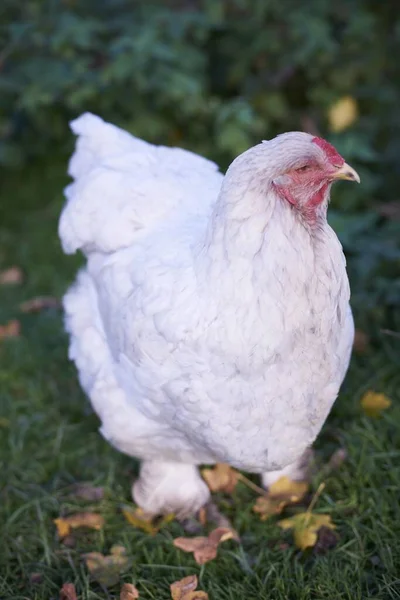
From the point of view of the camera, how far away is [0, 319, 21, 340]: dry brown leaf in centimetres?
372

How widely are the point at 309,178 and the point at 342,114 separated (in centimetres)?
255

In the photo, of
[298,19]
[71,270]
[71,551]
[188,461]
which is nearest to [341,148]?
[298,19]

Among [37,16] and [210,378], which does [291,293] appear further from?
[37,16]

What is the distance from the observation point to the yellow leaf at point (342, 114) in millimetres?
4293

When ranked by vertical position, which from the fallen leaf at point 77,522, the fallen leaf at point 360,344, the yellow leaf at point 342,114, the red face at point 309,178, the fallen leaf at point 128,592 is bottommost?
the fallen leaf at point 77,522

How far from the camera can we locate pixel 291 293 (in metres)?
1.96

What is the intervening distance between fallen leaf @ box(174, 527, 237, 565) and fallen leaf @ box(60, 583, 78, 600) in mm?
363

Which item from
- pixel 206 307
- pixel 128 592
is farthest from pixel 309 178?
pixel 128 592

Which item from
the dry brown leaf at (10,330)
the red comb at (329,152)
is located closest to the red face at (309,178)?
the red comb at (329,152)

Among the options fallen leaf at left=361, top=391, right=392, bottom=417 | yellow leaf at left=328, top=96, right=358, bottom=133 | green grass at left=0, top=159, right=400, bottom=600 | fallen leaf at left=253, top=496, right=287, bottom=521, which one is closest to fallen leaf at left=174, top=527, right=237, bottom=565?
green grass at left=0, top=159, right=400, bottom=600

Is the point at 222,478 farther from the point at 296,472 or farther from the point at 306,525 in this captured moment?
the point at 306,525

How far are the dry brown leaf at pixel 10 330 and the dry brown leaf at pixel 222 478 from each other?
139 centimetres

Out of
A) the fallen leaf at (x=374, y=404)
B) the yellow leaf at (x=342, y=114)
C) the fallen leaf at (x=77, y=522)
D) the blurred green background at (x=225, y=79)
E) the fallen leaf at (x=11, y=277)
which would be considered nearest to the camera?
the fallen leaf at (x=77, y=522)

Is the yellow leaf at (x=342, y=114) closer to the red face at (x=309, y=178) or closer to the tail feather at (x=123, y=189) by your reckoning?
the tail feather at (x=123, y=189)
